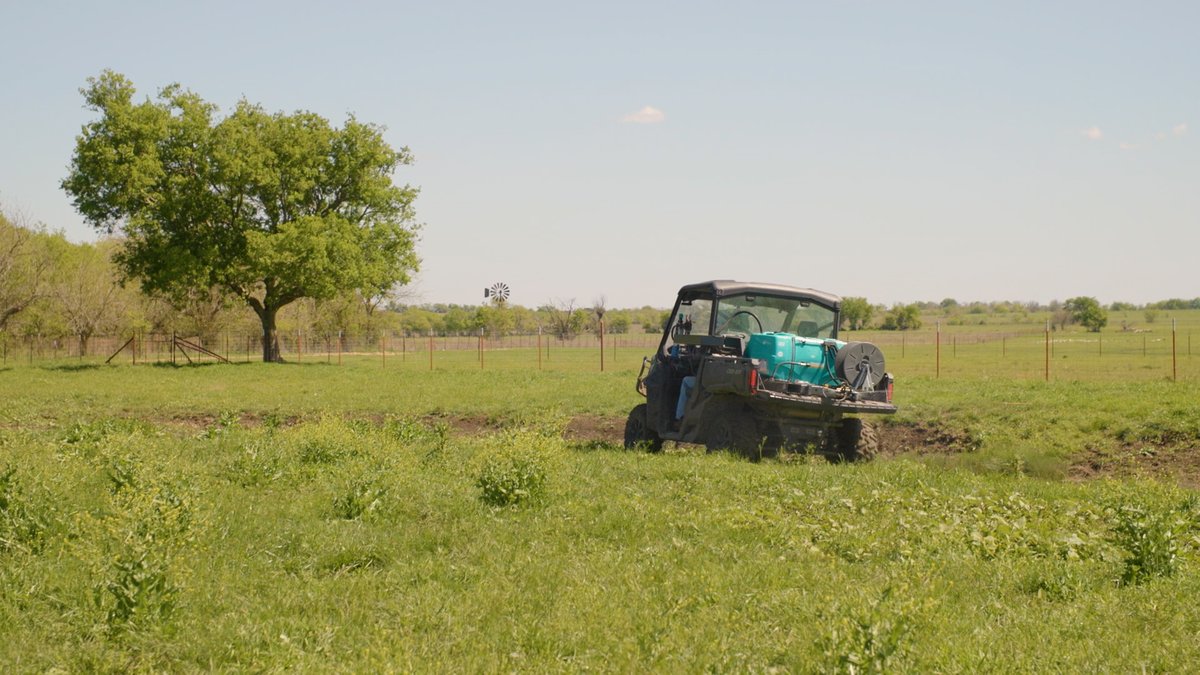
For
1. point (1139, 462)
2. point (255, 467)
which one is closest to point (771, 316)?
point (1139, 462)

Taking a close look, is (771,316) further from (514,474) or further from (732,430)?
(514,474)

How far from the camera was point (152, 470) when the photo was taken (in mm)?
10711

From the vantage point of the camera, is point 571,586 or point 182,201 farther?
point 182,201

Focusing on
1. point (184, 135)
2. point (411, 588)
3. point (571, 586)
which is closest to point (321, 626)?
point (411, 588)

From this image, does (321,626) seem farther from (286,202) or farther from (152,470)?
(286,202)

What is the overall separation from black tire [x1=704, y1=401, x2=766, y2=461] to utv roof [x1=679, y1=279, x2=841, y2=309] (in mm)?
1613

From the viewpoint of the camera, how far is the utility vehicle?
1383cm

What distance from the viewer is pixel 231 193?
45.9 metres

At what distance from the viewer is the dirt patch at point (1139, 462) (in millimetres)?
14891

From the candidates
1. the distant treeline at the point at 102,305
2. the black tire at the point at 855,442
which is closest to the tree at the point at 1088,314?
the distant treeline at the point at 102,305

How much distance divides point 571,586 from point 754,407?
757 cm

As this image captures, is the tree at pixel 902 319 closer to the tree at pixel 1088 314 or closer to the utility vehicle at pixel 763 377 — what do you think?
the tree at pixel 1088 314

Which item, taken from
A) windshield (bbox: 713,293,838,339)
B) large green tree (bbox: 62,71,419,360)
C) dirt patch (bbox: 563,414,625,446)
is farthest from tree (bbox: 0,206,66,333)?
windshield (bbox: 713,293,838,339)

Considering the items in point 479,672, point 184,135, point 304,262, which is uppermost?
point 184,135
